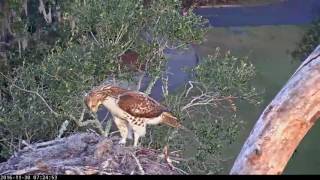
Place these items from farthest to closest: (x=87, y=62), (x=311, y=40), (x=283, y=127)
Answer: (x=311, y=40) < (x=87, y=62) < (x=283, y=127)

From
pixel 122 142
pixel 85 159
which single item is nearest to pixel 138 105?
pixel 122 142

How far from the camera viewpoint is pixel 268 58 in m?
17.3

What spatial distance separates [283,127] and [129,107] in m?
1.49

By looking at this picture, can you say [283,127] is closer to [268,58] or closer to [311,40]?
[311,40]

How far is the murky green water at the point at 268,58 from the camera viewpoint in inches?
441

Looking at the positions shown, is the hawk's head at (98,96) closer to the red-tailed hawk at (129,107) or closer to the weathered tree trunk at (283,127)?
the red-tailed hawk at (129,107)

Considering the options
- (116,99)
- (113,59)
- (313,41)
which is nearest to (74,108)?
(113,59)

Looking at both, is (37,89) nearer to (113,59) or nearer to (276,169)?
(113,59)

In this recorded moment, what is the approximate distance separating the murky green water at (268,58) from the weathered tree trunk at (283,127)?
22.2 feet

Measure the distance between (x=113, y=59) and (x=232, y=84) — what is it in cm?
128

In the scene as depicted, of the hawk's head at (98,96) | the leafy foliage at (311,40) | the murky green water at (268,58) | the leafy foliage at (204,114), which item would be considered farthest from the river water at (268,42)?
the hawk's head at (98,96)

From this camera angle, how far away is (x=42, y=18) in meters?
11.7

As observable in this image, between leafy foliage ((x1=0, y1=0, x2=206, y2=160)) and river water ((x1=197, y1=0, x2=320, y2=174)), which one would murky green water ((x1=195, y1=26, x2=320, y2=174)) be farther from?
leafy foliage ((x1=0, y1=0, x2=206, y2=160))

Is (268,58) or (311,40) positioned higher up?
(311,40)
